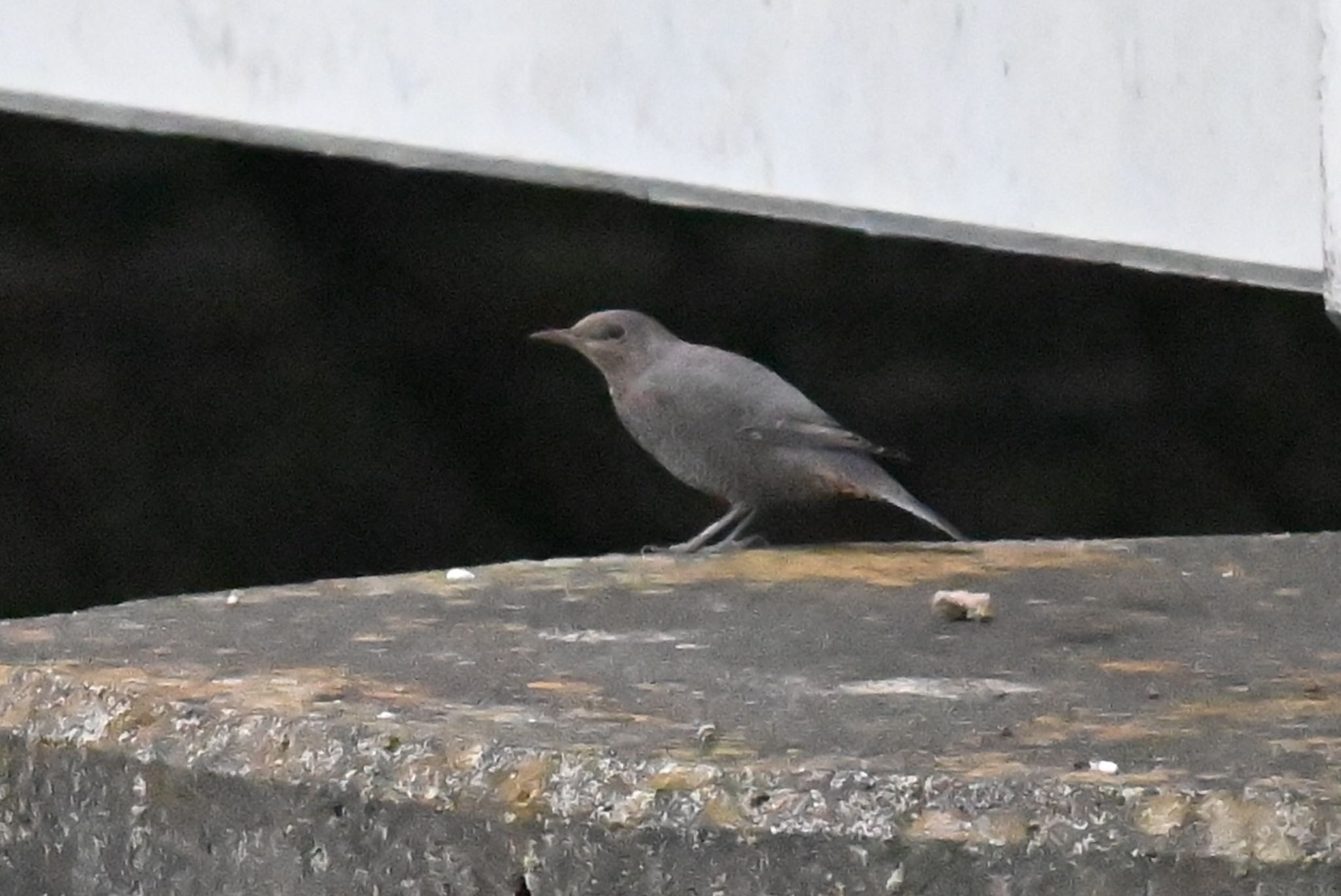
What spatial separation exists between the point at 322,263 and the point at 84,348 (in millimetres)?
742

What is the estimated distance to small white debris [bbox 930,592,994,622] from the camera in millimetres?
2717

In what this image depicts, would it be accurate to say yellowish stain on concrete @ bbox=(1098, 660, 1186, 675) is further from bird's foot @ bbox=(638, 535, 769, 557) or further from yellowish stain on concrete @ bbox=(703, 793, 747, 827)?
bird's foot @ bbox=(638, 535, 769, 557)

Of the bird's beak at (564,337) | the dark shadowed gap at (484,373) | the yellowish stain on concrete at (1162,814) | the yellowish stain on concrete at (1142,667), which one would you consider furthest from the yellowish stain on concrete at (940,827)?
the dark shadowed gap at (484,373)

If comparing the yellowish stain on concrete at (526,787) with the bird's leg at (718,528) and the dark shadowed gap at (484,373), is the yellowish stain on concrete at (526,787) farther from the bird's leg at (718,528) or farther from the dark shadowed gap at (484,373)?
the dark shadowed gap at (484,373)

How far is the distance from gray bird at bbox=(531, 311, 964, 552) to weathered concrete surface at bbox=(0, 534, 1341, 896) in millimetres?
1306

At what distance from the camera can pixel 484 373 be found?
6.98 metres

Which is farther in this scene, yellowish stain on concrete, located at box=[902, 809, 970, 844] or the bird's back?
the bird's back

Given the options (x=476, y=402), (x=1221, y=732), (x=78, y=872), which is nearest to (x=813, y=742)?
(x=1221, y=732)

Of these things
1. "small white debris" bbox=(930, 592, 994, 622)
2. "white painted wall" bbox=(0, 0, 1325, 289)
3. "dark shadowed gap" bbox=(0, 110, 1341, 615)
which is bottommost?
"dark shadowed gap" bbox=(0, 110, 1341, 615)

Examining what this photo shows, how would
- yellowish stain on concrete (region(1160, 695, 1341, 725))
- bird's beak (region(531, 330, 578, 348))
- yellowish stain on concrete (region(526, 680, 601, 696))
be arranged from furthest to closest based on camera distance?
bird's beak (region(531, 330, 578, 348)) → yellowish stain on concrete (region(526, 680, 601, 696)) → yellowish stain on concrete (region(1160, 695, 1341, 725))

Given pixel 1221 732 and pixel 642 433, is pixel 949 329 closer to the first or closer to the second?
pixel 642 433

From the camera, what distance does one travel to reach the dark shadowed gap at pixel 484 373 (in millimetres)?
6070

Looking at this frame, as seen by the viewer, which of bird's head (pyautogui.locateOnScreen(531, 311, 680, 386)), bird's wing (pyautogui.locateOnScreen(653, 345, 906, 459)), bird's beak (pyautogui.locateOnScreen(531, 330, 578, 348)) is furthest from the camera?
bird's beak (pyautogui.locateOnScreen(531, 330, 578, 348))

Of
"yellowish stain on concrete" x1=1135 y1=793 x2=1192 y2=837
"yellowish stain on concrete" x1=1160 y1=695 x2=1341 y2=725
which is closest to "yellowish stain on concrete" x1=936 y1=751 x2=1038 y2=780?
"yellowish stain on concrete" x1=1135 y1=793 x2=1192 y2=837
